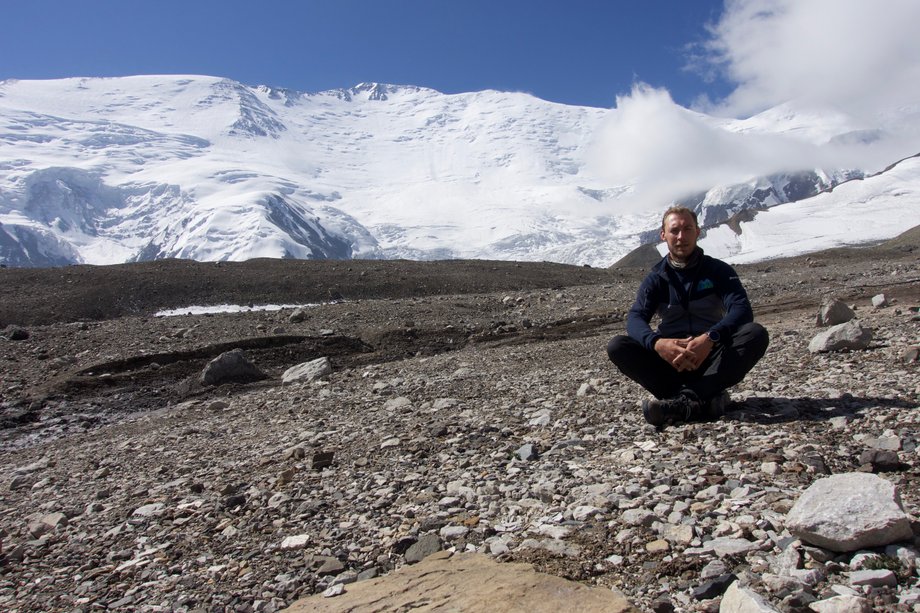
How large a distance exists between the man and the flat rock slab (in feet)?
8.00

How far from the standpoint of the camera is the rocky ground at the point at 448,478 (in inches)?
126

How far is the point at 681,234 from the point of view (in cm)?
526

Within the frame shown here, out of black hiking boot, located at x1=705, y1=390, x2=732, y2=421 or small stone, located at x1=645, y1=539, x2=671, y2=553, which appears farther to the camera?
black hiking boot, located at x1=705, y1=390, x2=732, y2=421

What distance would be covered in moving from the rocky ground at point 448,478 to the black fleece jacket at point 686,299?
0.81 metres

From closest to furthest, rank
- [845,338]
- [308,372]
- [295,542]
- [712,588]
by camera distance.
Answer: [712,588], [295,542], [845,338], [308,372]

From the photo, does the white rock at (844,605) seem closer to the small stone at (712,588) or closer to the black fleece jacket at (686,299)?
the small stone at (712,588)

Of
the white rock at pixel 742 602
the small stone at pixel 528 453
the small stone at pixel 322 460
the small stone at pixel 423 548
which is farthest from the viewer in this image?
the small stone at pixel 322 460

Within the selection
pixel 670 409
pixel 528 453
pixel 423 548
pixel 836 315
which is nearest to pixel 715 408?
pixel 670 409

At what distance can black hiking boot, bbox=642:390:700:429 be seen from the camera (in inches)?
199

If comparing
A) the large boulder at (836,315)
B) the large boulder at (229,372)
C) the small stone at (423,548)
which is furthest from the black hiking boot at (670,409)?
the large boulder at (229,372)

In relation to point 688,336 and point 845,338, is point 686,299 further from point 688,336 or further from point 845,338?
point 845,338

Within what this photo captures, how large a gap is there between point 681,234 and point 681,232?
17mm

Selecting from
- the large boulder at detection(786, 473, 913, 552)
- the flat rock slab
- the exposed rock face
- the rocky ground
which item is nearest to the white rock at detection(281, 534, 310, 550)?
the rocky ground

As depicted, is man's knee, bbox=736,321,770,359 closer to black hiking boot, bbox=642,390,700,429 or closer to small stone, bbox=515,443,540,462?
black hiking boot, bbox=642,390,700,429
